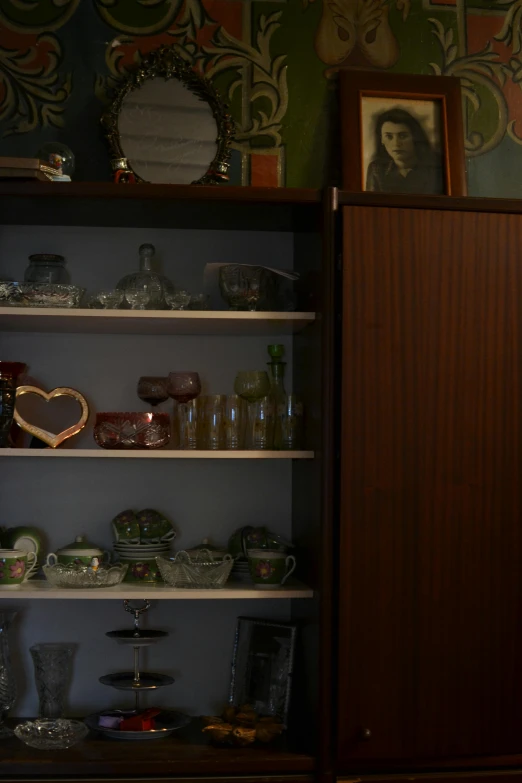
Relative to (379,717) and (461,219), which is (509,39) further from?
(379,717)

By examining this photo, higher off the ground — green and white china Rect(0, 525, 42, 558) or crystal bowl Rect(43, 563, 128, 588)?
green and white china Rect(0, 525, 42, 558)

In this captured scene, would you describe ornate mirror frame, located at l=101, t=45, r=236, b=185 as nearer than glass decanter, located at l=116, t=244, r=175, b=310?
No

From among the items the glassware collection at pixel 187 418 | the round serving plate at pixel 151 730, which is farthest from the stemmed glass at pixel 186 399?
the round serving plate at pixel 151 730

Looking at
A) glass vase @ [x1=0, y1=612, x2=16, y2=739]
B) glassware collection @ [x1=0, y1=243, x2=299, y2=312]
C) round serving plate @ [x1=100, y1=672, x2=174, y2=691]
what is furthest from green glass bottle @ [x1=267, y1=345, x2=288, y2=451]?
glass vase @ [x1=0, y1=612, x2=16, y2=739]

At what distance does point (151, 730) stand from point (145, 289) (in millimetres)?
1074

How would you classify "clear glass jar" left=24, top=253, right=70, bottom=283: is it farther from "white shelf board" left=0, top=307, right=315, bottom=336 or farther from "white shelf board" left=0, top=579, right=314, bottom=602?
"white shelf board" left=0, top=579, right=314, bottom=602

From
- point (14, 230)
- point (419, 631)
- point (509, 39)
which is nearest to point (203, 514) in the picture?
point (419, 631)

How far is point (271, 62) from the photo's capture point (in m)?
2.53

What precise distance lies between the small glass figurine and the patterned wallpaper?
0.14m

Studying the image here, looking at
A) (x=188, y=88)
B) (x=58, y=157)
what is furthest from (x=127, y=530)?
(x=188, y=88)

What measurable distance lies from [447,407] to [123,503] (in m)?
0.94

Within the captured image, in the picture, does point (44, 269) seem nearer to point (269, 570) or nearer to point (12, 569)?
point (12, 569)

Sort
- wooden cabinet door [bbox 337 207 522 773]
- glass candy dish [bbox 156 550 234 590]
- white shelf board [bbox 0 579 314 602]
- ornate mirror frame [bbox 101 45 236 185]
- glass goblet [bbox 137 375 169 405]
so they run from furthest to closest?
ornate mirror frame [bbox 101 45 236 185] < glass goblet [bbox 137 375 169 405] < glass candy dish [bbox 156 550 234 590] < white shelf board [bbox 0 579 314 602] < wooden cabinet door [bbox 337 207 522 773]

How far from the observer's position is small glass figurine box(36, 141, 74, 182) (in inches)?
89.3
